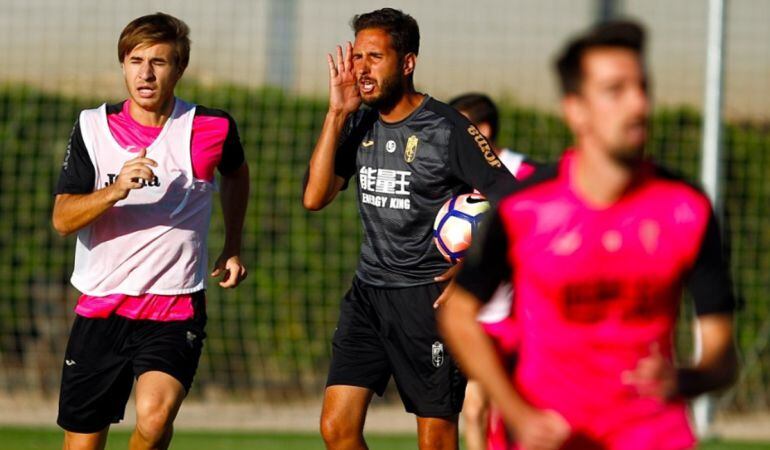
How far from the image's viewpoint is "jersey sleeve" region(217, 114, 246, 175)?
6105 mm

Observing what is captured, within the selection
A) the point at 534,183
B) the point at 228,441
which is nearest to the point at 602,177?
the point at 534,183

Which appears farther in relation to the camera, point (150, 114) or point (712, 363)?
point (150, 114)

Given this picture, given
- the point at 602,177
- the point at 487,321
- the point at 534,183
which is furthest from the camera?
the point at 487,321

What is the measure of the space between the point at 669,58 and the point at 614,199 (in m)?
7.60

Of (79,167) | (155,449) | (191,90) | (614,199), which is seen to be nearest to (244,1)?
(191,90)

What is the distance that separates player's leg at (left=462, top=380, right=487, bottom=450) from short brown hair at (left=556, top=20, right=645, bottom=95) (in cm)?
360

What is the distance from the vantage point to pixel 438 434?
239 inches

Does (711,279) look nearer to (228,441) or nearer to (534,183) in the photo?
(534,183)

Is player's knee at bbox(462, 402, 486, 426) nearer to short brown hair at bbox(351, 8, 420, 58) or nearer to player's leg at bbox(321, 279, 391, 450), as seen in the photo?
player's leg at bbox(321, 279, 391, 450)

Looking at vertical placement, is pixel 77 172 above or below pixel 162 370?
above

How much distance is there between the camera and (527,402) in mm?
3668

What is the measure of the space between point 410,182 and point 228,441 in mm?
3841

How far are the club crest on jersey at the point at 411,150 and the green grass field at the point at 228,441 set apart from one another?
3550mm

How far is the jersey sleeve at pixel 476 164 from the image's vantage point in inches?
223
